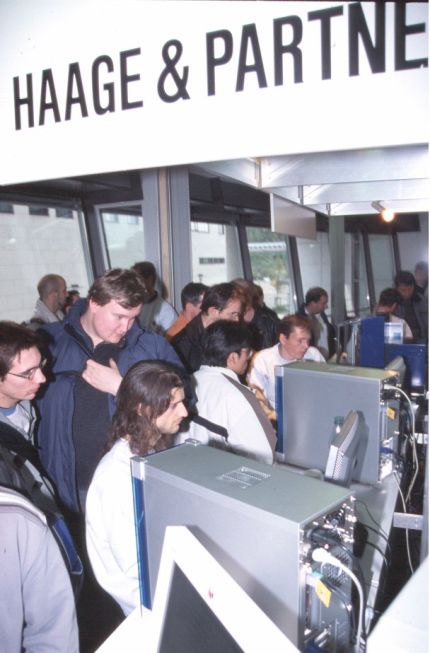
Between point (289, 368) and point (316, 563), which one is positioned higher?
point (289, 368)

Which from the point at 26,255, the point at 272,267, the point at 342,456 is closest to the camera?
the point at 342,456

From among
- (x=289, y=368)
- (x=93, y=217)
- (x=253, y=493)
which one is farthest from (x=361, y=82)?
(x=93, y=217)

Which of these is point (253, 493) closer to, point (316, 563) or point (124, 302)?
point (316, 563)

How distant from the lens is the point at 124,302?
1907mm

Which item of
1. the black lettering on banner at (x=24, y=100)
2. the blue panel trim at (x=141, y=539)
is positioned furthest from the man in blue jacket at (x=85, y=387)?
the black lettering on banner at (x=24, y=100)

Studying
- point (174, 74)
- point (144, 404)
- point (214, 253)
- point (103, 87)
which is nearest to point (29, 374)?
point (144, 404)

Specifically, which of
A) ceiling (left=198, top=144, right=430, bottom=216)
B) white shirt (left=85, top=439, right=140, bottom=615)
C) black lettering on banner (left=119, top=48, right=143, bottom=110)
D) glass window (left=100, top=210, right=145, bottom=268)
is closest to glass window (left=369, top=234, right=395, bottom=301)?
glass window (left=100, top=210, right=145, bottom=268)

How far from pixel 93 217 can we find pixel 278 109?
5429mm

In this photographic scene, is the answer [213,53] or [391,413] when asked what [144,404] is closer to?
[213,53]

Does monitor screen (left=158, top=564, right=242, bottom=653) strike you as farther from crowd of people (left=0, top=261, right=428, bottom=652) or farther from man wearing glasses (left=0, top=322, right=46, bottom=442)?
man wearing glasses (left=0, top=322, right=46, bottom=442)

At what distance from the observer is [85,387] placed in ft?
6.40

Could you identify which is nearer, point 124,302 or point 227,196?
point 124,302

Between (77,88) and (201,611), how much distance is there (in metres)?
1.04

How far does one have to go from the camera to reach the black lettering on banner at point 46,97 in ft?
3.45
